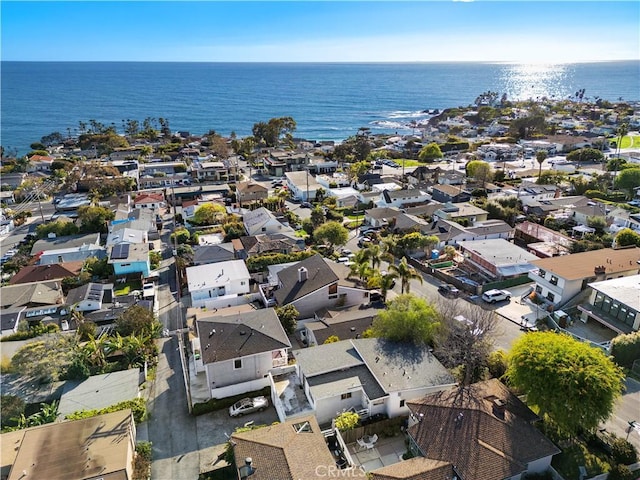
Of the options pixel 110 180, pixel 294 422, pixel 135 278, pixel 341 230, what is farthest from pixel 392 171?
pixel 294 422

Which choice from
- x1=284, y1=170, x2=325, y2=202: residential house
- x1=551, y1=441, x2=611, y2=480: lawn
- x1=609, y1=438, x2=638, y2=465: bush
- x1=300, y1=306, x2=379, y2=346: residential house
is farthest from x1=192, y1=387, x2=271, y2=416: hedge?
x1=284, y1=170, x2=325, y2=202: residential house

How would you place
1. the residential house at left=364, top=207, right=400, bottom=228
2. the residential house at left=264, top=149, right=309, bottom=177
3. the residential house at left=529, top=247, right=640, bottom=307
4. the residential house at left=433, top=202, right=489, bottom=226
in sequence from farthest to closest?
the residential house at left=264, top=149, right=309, bottom=177 < the residential house at left=364, top=207, right=400, bottom=228 < the residential house at left=433, top=202, right=489, bottom=226 < the residential house at left=529, top=247, right=640, bottom=307

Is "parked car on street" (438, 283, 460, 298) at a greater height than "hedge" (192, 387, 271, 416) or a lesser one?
lesser

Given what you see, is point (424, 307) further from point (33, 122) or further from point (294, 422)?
point (33, 122)

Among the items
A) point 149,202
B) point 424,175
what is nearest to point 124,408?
point 149,202

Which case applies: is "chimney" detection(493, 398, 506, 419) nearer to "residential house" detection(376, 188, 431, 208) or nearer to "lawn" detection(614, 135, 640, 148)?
"residential house" detection(376, 188, 431, 208)

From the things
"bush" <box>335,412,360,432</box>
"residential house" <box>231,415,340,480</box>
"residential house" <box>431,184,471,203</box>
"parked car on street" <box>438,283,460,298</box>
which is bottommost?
"parked car on street" <box>438,283,460,298</box>

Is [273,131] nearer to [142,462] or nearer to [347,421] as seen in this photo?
[347,421]
